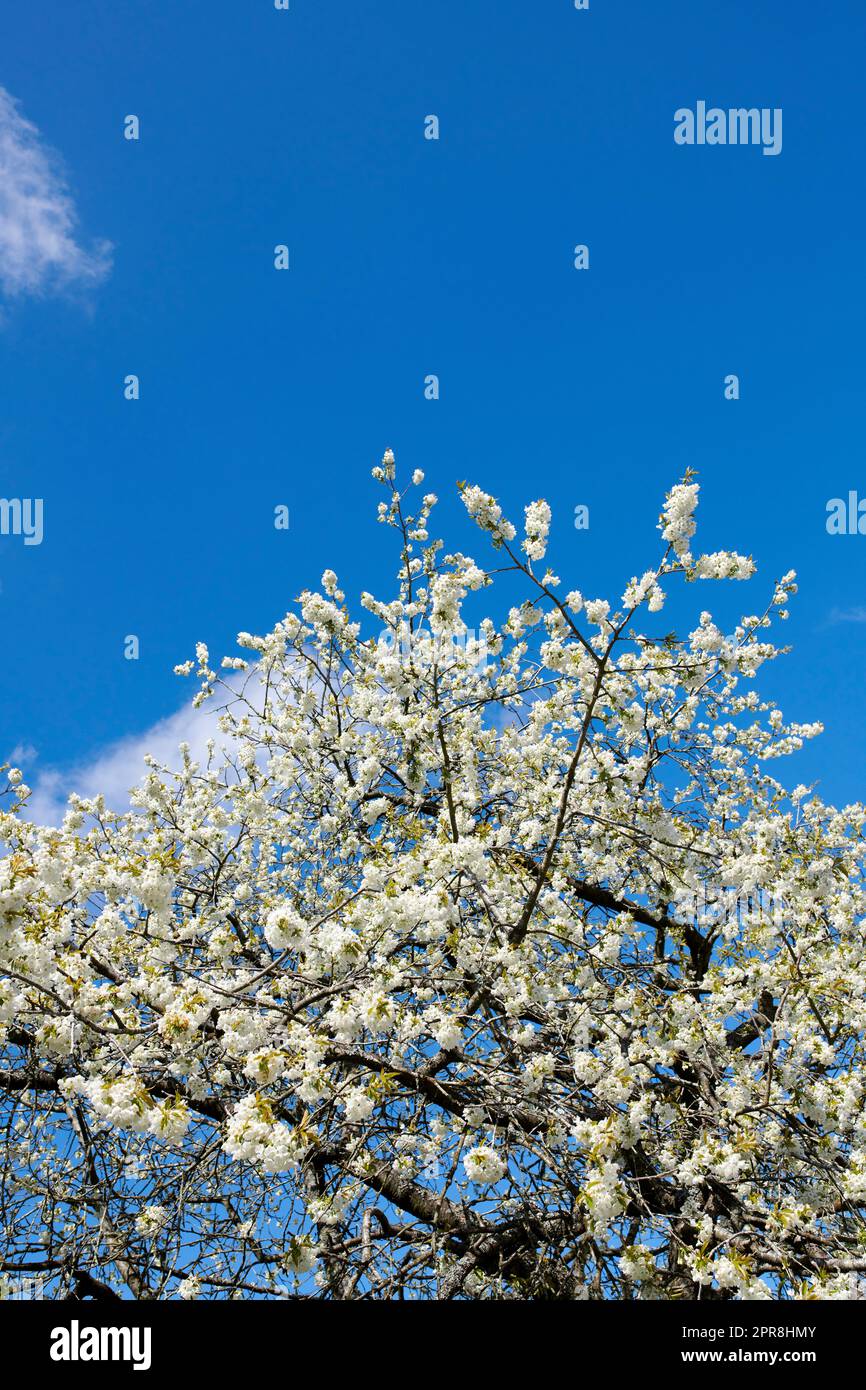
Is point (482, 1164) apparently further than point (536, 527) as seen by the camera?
No

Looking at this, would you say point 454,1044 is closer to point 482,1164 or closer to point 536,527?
point 482,1164

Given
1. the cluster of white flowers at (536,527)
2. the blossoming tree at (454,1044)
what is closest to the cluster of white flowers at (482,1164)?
the blossoming tree at (454,1044)

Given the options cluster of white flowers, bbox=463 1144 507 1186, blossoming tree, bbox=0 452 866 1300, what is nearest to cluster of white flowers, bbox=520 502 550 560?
blossoming tree, bbox=0 452 866 1300

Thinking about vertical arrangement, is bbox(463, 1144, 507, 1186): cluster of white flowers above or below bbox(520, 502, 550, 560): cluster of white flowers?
below

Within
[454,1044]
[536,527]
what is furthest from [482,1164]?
[536,527]

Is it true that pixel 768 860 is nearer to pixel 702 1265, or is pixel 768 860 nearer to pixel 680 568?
pixel 680 568

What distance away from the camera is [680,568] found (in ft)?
15.4

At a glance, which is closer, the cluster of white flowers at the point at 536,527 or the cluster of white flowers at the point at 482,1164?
the cluster of white flowers at the point at 482,1164

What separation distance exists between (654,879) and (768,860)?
1970 millimetres

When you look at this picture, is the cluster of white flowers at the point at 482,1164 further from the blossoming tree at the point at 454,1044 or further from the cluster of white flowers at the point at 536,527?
the cluster of white flowers at the point at 536,527

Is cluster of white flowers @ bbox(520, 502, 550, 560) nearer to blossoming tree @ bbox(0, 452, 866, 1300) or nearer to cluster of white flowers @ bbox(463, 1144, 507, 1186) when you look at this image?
blossoming tree @ bbox(0, 452, 866, 1300)

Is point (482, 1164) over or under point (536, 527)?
under
